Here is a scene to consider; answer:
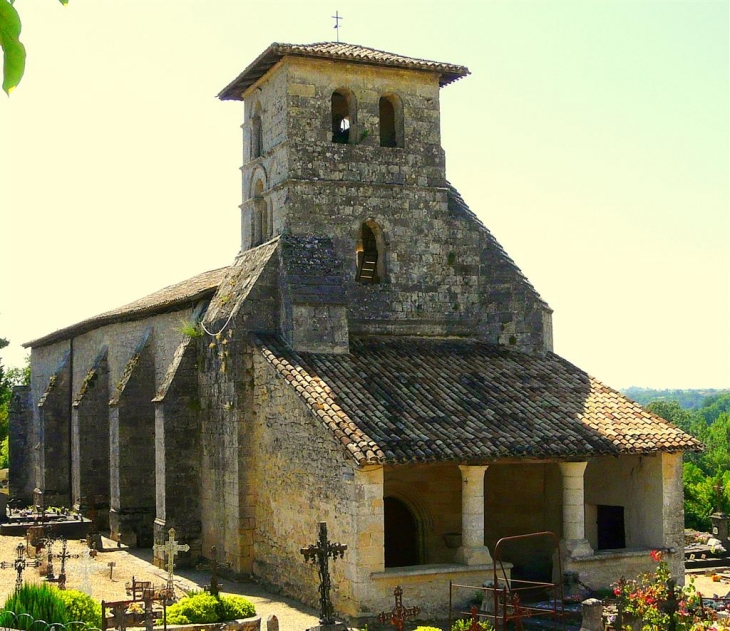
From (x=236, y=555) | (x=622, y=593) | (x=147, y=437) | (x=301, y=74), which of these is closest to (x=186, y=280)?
(x=147, y=437)

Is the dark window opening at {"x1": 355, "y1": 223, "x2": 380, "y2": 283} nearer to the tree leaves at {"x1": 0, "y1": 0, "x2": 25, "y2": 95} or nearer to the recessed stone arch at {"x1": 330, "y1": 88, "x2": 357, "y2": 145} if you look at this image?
the recessed stone arch at {"x1": 330, "y1": 88, "x2": 357, "y2": 145}

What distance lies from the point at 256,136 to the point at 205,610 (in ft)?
40.9

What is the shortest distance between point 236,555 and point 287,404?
368 centimetres

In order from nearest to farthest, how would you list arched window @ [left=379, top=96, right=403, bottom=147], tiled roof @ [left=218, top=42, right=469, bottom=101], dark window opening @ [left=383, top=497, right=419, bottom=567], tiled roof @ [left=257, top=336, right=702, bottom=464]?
tiled roof @ [left=257, top=336, right=702, bottom=464] < dark window opening @ [left=383, top=497, right=419, bottom=567] < tiled roof @ [left=218, top=42, right=469, bottom=101] < arched window @ [left=379, top=96, right=403, bottom=147]

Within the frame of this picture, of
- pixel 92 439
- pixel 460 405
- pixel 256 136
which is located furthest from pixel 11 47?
pixel 92 439

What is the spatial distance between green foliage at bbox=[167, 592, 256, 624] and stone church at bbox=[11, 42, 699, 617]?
6.55 feet

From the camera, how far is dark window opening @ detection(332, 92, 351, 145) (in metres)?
22.7

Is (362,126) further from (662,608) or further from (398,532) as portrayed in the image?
(662,608)

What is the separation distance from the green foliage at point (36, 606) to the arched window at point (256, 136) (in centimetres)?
1324

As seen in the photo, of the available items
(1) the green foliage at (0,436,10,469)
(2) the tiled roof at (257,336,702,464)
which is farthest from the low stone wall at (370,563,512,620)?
(1) the green foliage at (0,436,10,469)

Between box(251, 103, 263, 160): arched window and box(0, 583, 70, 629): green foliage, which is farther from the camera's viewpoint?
box(251, 103, 263, 160): arched window

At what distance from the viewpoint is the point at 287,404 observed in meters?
18.2

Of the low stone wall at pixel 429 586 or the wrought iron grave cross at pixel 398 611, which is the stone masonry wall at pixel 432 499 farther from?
the wrought iron grave cross at pixel 398 611

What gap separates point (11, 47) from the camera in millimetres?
3031
